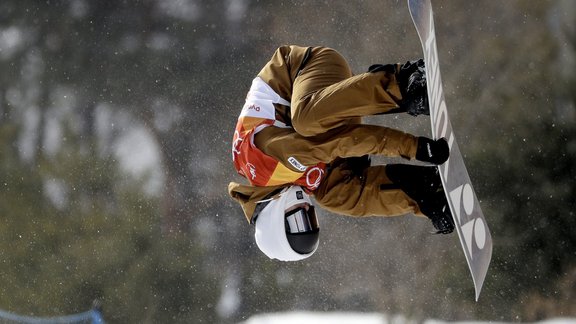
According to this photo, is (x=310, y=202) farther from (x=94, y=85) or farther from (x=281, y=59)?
(x=94, y=85)

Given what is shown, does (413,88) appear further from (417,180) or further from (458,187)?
(417,180)

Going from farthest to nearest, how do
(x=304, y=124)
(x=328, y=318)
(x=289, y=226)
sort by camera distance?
(x=328, y=318)
(x=289, y=226)
(x=304, y=124)

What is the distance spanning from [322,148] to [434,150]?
367 mm

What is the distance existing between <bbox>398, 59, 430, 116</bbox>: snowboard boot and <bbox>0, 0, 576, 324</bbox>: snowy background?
1237 mm

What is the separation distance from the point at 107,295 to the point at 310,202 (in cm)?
253

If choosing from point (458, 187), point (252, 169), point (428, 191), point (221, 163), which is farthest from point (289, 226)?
point (221, 163)

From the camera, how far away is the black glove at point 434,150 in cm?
219

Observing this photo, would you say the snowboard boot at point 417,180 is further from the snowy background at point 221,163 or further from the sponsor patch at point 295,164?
the snowy background at point 221,163

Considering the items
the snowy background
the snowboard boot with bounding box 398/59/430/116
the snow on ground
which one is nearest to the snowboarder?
the snowboard boot with bounding box 398/59/430/116

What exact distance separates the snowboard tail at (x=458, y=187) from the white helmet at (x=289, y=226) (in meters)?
0.57

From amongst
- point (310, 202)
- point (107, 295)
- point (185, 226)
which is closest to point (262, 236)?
point (310, 202)

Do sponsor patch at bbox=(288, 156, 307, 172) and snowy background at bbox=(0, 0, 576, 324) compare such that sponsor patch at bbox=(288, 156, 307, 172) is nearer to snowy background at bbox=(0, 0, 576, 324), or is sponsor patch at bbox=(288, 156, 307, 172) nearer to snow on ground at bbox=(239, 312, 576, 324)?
snowy background at bbox=(0, 0, 576, 324)

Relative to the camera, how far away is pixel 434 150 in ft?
7.19

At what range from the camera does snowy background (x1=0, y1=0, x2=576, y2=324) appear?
3.43 m
